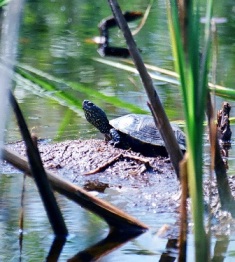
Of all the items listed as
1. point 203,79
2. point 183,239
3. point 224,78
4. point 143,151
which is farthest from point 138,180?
point 224,78

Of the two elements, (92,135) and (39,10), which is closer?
(92,135)

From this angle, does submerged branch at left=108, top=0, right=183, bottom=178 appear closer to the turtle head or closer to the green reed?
the green reed

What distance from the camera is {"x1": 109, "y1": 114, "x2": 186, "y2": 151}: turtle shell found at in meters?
3.84

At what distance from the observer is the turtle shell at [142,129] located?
3.84m

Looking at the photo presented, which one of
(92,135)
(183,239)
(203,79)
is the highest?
(203,79)

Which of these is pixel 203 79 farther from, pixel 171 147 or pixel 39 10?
pixel 39 10

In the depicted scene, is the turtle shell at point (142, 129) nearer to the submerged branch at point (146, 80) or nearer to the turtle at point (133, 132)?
the turtle at point (133, 132)

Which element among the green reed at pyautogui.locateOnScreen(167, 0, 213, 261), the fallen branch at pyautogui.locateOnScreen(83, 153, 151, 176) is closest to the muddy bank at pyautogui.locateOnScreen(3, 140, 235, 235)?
the fallen branch at pyautogui.locateOnScreen(83, 153, 151, 176)

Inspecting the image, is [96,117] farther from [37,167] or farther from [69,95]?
[37,167]

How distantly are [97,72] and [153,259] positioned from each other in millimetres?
3219

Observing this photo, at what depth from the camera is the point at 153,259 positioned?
7.80 feet

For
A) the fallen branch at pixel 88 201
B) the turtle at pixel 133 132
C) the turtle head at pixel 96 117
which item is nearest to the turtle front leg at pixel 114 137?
the turtle at pixel 133 132

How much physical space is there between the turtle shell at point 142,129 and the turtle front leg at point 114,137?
24mm

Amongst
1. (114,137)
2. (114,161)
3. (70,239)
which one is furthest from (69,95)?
(70,239)
